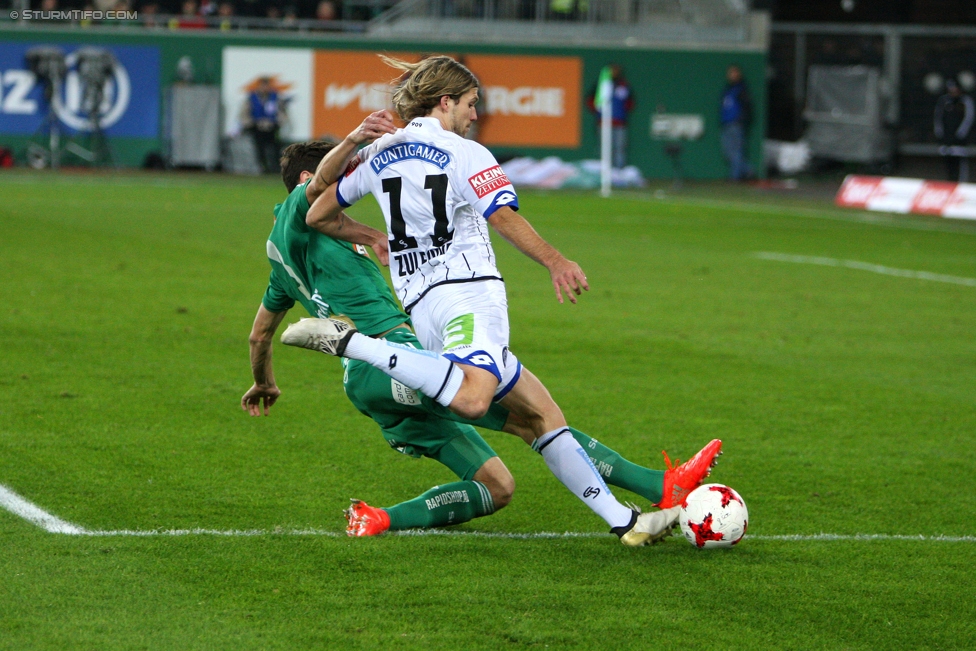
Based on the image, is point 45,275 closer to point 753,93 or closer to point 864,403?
point 864,403

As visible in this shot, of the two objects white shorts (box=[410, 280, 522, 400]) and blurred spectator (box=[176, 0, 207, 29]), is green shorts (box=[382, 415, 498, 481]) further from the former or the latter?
blurred spectator (box=[176, 0, 207, 29])

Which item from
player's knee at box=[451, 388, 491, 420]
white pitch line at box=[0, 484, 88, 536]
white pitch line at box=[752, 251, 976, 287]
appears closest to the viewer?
player's knee at box=[451, 388, 491, 420]

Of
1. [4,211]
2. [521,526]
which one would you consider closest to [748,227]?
[4,211]

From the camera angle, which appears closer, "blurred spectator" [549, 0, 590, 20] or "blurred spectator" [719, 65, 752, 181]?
"blurred spectator" [719, 65, 752, 181]

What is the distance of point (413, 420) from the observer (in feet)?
17.1

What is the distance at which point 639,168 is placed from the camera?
1273 inches

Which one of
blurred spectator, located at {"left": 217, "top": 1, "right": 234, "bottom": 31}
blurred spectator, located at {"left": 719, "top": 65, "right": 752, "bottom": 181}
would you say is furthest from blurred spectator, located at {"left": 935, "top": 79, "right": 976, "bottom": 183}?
blurred spectator, located at {"left": 217, "top": 1, "right": 234, "bottom": 31}

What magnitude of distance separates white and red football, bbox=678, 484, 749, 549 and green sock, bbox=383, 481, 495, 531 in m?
0.79

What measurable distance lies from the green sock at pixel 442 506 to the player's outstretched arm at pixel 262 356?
79 cm

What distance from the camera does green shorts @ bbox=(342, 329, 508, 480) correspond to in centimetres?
507

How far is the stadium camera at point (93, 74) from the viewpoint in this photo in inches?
1145

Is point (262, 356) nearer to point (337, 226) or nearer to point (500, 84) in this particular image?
point (337, 226)

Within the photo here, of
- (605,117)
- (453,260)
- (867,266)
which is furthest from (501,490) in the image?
(605,117)

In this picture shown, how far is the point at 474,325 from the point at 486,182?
1.70 feet
